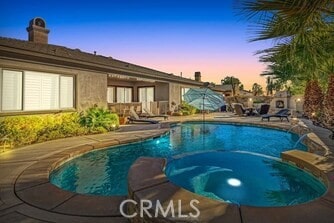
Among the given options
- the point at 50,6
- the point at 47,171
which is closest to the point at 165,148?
the point at 47,171

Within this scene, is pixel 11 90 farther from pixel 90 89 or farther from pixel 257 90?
pixel 257 90

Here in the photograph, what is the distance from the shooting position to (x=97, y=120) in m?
11.5

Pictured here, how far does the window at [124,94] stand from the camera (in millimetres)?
21641

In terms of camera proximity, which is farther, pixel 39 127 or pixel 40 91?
pixel 40 91

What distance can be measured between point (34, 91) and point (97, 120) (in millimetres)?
3138

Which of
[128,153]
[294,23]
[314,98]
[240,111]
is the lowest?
[128,153]

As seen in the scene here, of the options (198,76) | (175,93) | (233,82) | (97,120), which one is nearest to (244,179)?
(97,120)

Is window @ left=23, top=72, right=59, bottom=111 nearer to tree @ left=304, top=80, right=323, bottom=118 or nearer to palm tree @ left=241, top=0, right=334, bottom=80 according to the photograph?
palm tree @ left=241, top=0, right=334, bottom=80

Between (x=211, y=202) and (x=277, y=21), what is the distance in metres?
3.37

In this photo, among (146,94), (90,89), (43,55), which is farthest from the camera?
(146,94)

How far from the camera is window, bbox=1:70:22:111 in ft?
29.2

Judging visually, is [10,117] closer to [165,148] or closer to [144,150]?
[144,150]

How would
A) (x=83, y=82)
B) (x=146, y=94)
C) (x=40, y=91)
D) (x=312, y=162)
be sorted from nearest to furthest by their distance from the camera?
(x=312, y=162), (x=40, y=91), (x=83, y=82), (x=146, y=94)

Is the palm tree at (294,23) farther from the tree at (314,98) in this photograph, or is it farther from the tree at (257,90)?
the tree at (257,90)
